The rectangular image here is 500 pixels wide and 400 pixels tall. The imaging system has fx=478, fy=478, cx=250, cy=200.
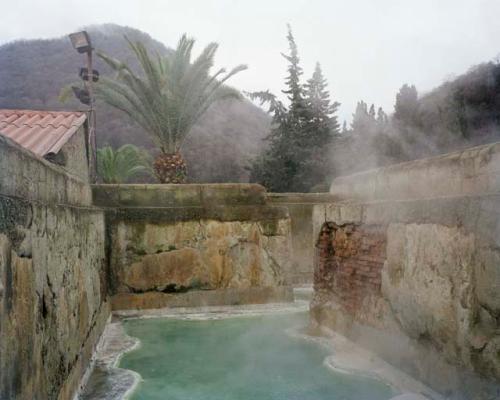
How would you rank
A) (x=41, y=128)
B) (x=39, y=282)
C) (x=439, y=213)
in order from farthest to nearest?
(x=41, y=128) → (x=439, y=213) → (x=39, y=282)

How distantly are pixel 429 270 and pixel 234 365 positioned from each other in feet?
5.83

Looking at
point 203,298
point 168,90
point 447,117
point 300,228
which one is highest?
point 168,90

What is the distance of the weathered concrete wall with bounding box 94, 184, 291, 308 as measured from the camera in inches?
240

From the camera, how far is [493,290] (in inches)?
94.3

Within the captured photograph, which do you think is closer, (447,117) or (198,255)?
(198,255)

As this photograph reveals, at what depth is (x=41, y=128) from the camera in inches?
229

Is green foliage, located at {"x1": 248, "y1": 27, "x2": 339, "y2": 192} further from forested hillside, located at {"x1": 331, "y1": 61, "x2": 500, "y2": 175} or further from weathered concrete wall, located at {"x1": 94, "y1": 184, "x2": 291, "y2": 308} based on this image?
weathered concrete wall, located at {"x1": 94, "y1": 184, "x2": 291, "y2": 308}

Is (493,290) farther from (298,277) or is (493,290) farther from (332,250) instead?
(298,277)

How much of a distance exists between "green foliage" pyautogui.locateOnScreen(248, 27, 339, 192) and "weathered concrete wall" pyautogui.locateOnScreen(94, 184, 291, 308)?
39.7ft

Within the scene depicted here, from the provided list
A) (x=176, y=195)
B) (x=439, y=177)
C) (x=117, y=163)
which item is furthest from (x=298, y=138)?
(x=439, y=177)

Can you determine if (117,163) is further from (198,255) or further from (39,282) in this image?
(39,282)

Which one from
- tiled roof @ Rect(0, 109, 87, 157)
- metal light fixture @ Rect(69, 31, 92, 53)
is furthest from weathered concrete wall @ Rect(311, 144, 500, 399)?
metal light fixture @ Rect(69, 31, 92, 53)

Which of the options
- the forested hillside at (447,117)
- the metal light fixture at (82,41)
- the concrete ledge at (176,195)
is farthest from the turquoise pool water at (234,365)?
the metal light fixture at (82,41)

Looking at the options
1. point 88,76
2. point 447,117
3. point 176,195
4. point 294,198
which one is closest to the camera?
point 176,195
